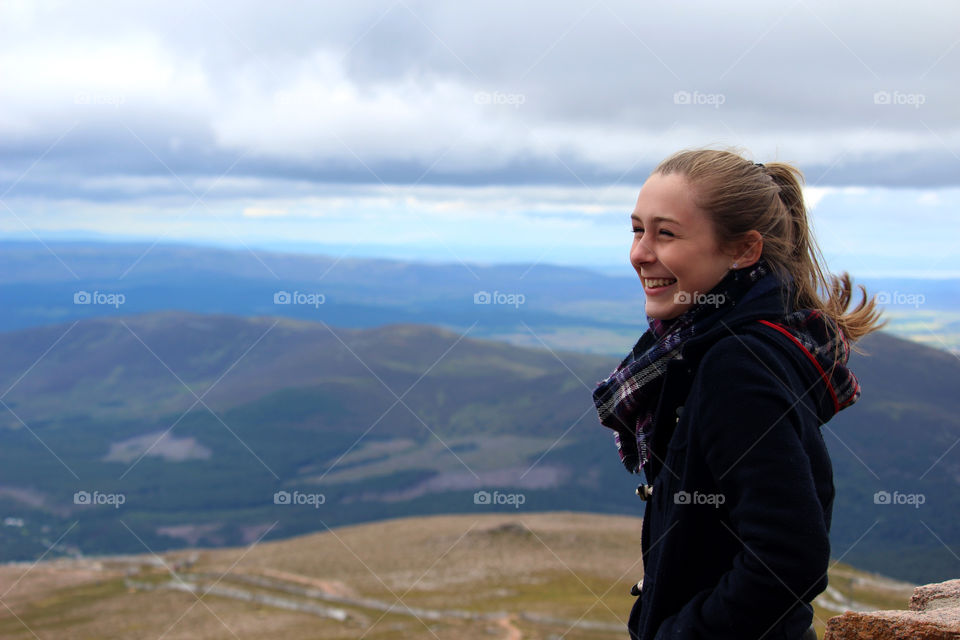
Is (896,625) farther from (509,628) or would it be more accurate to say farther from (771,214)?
(509,628)

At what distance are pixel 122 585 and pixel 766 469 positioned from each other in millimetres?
133423

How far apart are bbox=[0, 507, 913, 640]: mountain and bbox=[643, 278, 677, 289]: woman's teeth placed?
76962mm

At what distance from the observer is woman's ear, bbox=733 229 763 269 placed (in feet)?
14.1

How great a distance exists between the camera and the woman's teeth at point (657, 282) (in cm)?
446

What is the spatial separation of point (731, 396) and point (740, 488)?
0.41 metres

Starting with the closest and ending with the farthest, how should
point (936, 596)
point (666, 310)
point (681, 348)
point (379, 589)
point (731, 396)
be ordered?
point (731, 396) < point (681, 348) < point (666, 310) < point (936, 596) < point (379, 589)

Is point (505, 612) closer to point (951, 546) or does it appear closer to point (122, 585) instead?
point (122, 585)

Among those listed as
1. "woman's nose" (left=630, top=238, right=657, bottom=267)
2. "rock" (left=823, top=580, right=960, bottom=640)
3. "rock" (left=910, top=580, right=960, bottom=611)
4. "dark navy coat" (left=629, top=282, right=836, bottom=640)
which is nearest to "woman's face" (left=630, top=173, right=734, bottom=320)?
"woman's nose" (left=630, top=238, right=657, bottom=267)

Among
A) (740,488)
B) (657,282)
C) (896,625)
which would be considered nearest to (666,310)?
(657,282)

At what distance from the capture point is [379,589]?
108125 millimetres

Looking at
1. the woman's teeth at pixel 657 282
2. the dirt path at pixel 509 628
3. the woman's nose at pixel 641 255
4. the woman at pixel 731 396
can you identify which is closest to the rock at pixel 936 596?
the woman at pixel 731 396

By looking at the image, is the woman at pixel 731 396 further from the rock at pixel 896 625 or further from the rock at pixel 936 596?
the rock at pixel 936 596

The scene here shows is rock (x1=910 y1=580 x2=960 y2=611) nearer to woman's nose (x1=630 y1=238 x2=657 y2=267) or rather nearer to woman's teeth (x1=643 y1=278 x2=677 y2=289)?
woman's teeth (x1=643 y1=278 x2=677 y2=289)

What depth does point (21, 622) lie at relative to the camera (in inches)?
4149
